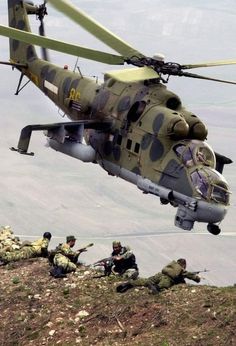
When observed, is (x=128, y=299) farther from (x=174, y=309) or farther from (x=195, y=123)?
(x=195, y=123)

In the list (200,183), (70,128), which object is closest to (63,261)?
(70,128)

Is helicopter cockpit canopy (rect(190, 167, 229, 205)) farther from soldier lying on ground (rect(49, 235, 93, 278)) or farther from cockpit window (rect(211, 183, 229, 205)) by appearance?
soldier lying on ground (rect(49, 235, 93, 278))

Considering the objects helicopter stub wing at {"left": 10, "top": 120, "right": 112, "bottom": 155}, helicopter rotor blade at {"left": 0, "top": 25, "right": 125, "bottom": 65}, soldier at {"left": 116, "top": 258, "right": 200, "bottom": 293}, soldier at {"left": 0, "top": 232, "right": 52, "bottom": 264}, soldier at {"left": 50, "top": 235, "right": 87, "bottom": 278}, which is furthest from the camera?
soldier at {"left": 0, "top": 232, "right": 52, "bottom": 264}

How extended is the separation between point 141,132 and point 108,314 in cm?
716

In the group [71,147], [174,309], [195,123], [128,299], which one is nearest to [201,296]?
[174,309]

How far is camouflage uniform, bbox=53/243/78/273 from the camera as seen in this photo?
87.4 feet

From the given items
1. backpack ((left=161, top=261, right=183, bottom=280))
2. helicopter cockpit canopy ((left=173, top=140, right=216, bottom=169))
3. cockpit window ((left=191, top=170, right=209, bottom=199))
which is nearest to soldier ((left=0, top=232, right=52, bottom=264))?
backpack ((left=161, top=261, right=183, bottom=280))

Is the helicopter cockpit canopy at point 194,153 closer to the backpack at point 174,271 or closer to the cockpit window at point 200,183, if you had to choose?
the cockpit window at point 200,183

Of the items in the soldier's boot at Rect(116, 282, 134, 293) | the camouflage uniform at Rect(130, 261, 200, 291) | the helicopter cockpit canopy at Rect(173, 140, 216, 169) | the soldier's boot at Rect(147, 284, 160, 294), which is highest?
the helicopter cockpit canopy at Rect(173, 140, 216, 169)

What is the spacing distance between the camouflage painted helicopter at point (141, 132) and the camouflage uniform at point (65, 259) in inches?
147

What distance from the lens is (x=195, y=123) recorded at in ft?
82.2

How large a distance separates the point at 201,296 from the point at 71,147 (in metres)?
8.45

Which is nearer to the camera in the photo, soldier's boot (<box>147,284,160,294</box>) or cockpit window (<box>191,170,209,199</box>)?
cockpit window (<box>191,170,209,199</box>)

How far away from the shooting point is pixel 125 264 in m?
25.8
